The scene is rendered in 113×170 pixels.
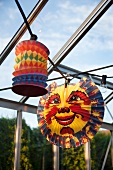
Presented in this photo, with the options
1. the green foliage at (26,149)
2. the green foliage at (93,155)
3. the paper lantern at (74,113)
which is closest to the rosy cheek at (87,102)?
the paper lantern at (74,113)

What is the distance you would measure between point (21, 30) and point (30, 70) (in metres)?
2.09

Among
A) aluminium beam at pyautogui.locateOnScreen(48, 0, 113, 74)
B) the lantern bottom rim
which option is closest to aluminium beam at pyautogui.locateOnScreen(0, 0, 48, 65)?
aluminium beam at pyautogui.locateOnScreen(48, 0, 113, 74)

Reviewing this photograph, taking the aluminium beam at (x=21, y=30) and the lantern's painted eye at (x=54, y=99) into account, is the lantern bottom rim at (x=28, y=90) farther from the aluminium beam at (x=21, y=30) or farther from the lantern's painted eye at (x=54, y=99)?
the aluminium beam at (x=21, y=30)

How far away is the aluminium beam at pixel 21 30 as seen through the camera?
332 cm

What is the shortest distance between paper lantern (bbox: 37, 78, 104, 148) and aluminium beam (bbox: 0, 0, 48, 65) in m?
1.54

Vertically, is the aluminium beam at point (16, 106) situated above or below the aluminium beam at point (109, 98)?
below

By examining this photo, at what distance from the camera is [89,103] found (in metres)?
2.06

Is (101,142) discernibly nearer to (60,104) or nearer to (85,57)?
(85,57)

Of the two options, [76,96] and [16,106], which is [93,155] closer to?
[16,106]

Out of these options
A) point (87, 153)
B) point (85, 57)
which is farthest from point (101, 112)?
point (87, 153)

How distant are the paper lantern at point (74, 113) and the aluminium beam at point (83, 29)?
67.1 inches

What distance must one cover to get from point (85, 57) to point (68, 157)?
1867mm

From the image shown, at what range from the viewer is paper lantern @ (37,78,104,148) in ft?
6.72

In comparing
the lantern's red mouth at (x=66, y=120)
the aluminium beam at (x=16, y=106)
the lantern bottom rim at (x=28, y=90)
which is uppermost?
the aluminium beam at (x=16, y=106)
